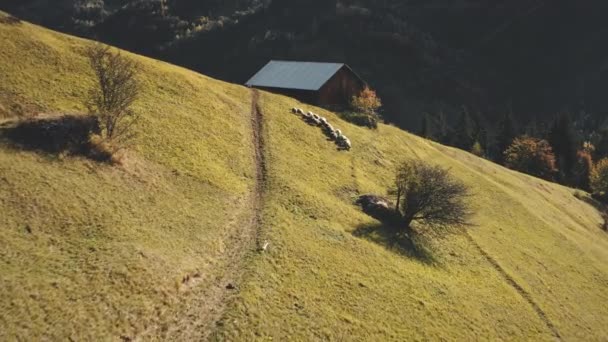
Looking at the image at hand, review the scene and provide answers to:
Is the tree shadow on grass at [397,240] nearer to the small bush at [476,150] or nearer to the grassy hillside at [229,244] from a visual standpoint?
the grassy hillside at [229,244]

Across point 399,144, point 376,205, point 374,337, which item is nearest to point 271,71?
point 399,144

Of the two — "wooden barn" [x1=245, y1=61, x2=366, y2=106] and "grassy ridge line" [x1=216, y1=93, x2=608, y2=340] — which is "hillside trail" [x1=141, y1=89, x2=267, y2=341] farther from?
"wooden barn" [x1=245, y1=61, x2=366, y2=106]

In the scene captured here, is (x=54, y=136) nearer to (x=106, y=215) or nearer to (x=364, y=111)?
(x=106, y=215)

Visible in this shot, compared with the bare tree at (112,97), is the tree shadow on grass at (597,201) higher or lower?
lower

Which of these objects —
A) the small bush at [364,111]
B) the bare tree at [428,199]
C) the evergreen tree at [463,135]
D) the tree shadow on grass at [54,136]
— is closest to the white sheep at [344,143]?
the bare tree at [428,199]

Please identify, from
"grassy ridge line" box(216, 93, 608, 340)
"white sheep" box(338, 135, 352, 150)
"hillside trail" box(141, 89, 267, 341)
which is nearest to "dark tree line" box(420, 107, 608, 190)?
"grassy ridge line" box(216, 93, 608, 340)

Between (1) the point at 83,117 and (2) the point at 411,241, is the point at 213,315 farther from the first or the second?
(2) the point at 411,241
